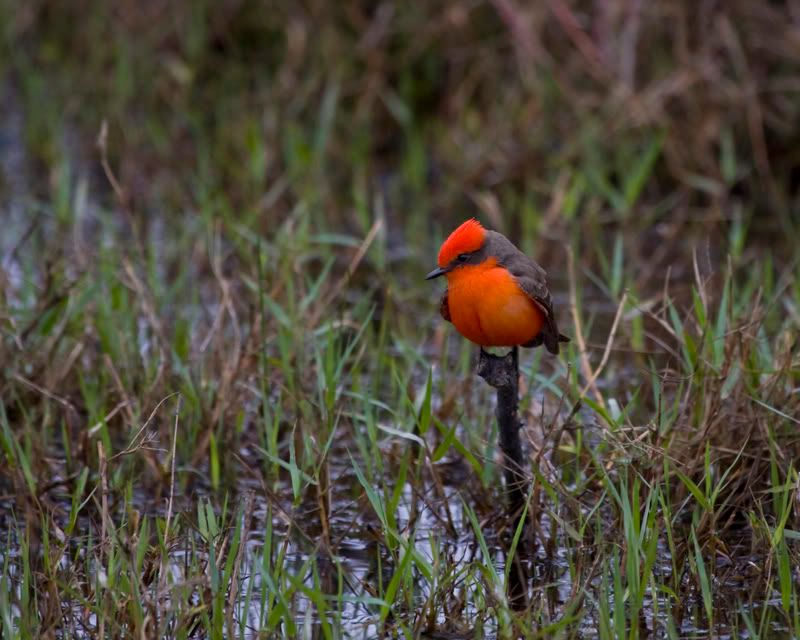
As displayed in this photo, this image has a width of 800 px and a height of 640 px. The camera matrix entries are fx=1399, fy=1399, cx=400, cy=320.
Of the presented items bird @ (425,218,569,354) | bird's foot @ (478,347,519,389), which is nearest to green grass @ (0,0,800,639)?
bird's foot @ (478,347,519,389)

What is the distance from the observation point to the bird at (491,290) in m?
3.72

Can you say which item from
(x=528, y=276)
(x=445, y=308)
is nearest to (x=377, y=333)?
(x=445, y=308)

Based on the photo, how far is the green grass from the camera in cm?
369

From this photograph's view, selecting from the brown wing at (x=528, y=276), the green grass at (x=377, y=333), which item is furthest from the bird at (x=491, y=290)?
the green grass at (x=377, y=333)

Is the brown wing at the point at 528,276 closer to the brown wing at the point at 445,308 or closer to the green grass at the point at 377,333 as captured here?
the brown wing at the point at 445,308

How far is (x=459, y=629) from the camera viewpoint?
359cm

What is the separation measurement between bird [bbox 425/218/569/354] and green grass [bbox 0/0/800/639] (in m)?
0.32

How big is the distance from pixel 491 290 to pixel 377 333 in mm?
2506

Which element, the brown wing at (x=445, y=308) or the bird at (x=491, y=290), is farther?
the brown wing at (x=445, y=308)

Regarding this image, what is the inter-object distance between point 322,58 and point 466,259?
5023 millimetres

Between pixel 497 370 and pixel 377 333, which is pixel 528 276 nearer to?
pixel 497 370

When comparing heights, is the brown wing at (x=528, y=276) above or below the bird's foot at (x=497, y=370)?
above

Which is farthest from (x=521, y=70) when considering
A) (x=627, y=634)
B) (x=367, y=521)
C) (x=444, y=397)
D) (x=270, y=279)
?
(x=627, y=634)

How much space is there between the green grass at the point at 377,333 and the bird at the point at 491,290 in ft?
1.05
